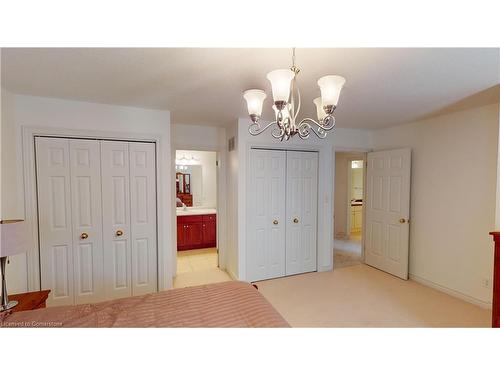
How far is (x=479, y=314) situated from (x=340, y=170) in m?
3.80

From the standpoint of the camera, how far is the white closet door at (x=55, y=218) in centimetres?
234

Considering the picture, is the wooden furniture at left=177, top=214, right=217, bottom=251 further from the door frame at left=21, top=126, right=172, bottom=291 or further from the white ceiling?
the white ceiling

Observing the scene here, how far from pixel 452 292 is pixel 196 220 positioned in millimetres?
4049

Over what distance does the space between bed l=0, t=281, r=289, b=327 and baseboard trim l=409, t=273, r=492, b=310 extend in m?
2.73

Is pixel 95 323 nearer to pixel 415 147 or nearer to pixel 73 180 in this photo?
pixel 73 180

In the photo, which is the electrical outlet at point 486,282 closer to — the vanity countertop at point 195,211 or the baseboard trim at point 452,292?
the baseboard trim at point 452,292

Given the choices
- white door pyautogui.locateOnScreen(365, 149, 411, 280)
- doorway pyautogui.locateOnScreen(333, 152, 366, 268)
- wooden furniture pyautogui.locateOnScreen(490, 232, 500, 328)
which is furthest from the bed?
doorway pyautogui.locateOnScreen(333, 152, 366, 268)

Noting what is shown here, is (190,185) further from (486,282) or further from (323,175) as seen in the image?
(486,282)

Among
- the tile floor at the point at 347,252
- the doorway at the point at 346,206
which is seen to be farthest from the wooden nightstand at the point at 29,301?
the doorway at the point at 346,206

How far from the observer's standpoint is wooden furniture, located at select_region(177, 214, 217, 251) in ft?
14.8

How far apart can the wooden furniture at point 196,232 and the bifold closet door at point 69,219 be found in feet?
6.43

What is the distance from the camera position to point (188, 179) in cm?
505
